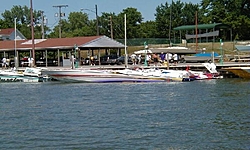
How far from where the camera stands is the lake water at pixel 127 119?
65.9 feet

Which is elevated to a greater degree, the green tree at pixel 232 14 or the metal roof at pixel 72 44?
the green tree at pixel 232 14

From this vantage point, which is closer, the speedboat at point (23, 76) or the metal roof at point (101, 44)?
the speedboat at point (23, 76)

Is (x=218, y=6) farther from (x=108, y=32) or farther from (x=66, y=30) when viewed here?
(x=66, y=30)

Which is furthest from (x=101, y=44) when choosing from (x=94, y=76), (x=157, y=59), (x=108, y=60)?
(x=94, y=76)

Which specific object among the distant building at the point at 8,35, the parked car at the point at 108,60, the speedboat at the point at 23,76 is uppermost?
the distant building at the point at 8,35

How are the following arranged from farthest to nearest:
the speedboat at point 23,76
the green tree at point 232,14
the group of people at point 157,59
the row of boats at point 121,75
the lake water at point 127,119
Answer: the green tree at point 232,14, the group of people at point 157,59, the speedboat at point 23,76, the row of boats at point 121,75, the lake water at point 127,119

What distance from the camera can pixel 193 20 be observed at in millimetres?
127062

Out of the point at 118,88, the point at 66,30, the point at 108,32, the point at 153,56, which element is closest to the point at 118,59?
the point at 153,56

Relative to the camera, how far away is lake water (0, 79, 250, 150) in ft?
65.9

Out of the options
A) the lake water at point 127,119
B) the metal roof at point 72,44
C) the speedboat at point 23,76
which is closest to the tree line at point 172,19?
the metal roof at point 72,44

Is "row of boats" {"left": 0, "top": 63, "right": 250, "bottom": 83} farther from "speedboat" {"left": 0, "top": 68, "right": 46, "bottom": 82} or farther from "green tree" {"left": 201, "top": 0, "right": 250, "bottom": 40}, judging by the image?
"green tree" {"left": 201, "top": 0, "right": 250, "bottom": 40}

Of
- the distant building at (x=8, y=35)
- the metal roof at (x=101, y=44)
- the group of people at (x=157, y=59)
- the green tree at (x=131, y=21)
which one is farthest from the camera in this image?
the green tree at (x=131, y=21)

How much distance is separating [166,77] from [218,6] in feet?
209

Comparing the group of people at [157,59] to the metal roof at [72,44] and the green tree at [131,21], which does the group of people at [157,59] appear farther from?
the green tree at [131,21]
